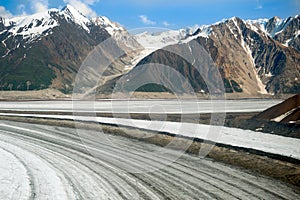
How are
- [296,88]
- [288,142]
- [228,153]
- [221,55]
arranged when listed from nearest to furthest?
[228,153], [288,142], [296,88], [221,55]

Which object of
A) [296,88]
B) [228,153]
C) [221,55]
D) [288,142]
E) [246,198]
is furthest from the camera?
[221,55]

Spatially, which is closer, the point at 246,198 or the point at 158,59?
Result: the point at 246,198

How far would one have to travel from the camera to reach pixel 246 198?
30.9 feet

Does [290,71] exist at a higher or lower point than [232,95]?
higher

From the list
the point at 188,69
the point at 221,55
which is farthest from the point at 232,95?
the point at 221,55

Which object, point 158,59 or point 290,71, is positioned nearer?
point 158,59

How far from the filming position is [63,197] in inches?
371

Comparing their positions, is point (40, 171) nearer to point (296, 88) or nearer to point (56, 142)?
point (56, 142)

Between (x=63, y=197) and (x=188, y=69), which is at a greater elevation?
(x=188, y=69)

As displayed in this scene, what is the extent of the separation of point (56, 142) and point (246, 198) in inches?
541

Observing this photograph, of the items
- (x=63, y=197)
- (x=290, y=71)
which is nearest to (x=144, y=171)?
(x=63, y=197)

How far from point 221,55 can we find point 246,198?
169m

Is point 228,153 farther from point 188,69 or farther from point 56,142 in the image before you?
point 188,69

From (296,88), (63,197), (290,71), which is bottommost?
(63,197)
